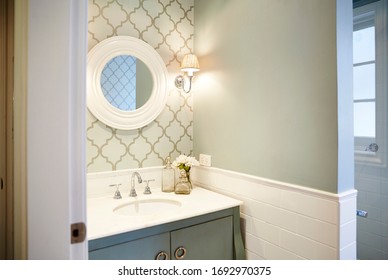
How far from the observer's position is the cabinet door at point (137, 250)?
1181mm

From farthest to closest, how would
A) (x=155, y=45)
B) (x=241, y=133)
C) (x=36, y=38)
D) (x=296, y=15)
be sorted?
(x=155, y=45)
(x=241, y=133)
(x=296, y=15)
(x=36, y=38)

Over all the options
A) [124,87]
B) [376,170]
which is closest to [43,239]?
[124,87]

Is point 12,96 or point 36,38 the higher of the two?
point 36,38

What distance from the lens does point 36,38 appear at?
654 millimetres

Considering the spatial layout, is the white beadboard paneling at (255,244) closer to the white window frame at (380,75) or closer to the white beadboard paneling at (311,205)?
the white beadboard paneling at (311,205)

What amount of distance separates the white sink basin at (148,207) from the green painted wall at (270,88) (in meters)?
0.46

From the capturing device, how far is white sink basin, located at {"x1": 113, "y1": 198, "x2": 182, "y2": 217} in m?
1.64

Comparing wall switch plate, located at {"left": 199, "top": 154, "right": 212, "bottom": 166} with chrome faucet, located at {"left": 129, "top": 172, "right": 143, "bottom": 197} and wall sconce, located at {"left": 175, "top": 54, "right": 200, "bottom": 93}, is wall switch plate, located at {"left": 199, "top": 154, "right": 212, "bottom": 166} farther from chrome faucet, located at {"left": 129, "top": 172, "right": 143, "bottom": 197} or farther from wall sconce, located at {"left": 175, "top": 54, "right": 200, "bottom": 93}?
wall sconce, located at {"left": 175, "top": 54, "right": 200, "bottom": 93}

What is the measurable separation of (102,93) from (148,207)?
0.82 m

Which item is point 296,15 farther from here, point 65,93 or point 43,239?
point 43,239

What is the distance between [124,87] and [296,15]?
3.81 ft

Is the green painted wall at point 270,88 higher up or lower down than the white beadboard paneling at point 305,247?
higher up

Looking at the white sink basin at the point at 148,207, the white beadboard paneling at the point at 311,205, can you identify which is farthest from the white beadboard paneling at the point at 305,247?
the white sink basin at the point at 148,207

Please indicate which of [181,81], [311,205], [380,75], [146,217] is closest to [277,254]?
[311,205]
